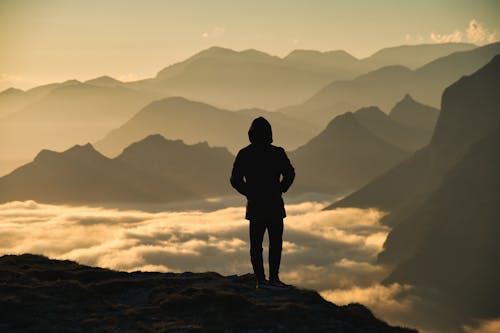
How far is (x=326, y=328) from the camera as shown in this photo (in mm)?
12766

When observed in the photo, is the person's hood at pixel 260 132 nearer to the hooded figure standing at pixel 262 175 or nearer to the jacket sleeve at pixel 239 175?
the hooded figure standing at pixel 262 175

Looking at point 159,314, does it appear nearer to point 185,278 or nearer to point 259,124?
point 185,278

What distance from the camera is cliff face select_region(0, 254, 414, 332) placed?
12.8m

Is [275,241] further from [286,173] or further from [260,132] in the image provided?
[260,132]

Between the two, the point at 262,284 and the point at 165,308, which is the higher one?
the point at 262,284

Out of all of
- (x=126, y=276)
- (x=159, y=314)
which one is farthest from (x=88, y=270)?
(x=159, y=314)

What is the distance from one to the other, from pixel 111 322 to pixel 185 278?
4832 mm

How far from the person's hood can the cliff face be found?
382cm

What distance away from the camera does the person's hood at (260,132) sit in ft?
Result: 49.2

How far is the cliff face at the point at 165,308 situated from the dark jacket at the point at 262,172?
2.23 metres

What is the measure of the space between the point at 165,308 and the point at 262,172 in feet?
13.2

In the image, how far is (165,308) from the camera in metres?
14.2

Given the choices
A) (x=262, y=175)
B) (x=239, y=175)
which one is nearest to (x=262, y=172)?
(x=262, y=175)

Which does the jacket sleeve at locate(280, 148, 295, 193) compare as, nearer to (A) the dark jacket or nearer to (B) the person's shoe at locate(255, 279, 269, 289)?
(A) the dark jacket
